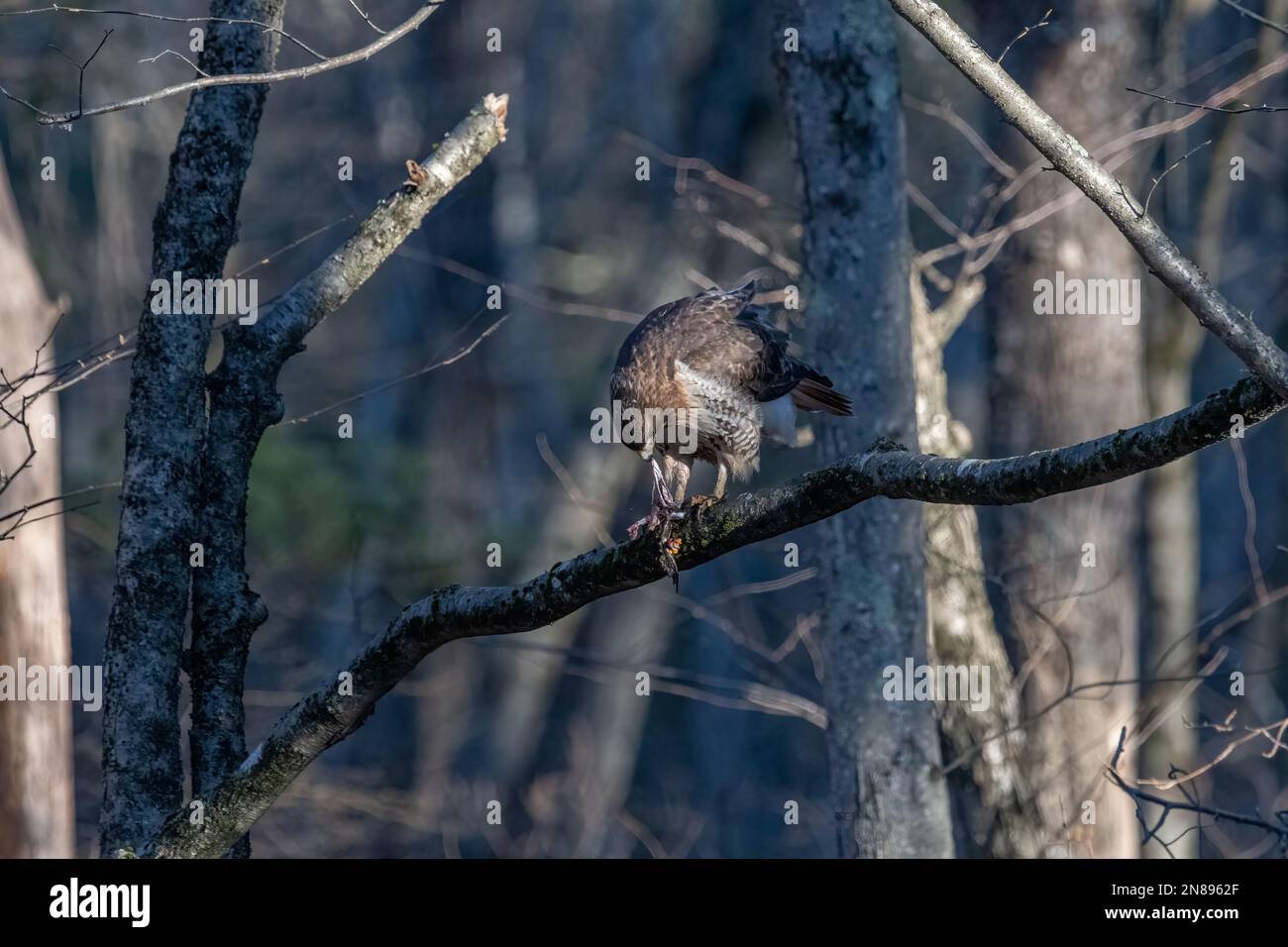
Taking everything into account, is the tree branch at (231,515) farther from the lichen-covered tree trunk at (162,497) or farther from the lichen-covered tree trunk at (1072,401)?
the lichen-covered tree trunk at (1072,401)

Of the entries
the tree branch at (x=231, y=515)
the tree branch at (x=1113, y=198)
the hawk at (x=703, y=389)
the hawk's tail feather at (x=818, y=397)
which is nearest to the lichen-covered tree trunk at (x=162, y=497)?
the tree branch at (x=231, y=515)

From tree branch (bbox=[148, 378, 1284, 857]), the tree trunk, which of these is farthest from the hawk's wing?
the tree trunk

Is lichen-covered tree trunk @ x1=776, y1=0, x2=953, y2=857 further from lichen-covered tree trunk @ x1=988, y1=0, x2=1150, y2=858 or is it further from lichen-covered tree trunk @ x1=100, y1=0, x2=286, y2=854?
lichen-covered tree trunk @ x1=100, y1=0, x2=286, y2=854

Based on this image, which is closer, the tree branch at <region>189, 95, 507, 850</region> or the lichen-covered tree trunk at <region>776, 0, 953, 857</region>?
the tree branch at <region>189, 95, 507, 850</region>

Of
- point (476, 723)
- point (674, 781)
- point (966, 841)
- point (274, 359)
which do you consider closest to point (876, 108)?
point (274, 359)

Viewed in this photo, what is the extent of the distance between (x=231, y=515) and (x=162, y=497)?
10.3 inches

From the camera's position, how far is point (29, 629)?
25.7 ft

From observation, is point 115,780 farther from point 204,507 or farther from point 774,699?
point 774,699

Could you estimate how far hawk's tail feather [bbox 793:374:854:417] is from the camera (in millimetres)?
4984

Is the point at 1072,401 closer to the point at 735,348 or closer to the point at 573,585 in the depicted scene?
the point at 735,348

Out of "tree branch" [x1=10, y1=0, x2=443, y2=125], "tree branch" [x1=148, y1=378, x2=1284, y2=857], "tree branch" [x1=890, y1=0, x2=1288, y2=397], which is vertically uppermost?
"tree branch" [x1=10, y1=0, x2=443, y2=125]

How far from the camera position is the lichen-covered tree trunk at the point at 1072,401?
300 inches

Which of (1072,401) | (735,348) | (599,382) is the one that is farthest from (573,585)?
(599,382)
